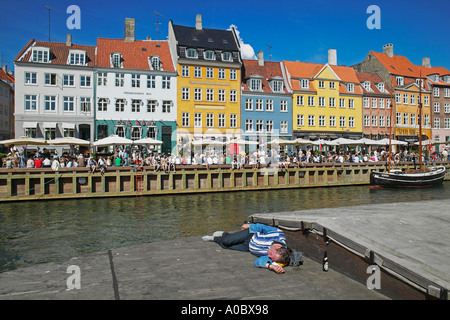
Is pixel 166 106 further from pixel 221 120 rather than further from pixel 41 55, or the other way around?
pixel 41 55

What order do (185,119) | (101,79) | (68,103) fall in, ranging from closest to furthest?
(68,103) → (101,79) → (185,119)

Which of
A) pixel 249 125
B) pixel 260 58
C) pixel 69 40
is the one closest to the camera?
pixel 69 40

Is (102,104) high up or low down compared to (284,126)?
up

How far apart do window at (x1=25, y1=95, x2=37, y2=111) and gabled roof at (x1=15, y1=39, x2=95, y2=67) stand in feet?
12.9

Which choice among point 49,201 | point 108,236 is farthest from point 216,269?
point 49,201

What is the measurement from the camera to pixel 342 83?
186ft

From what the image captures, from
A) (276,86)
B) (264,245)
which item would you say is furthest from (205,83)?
(264,245)

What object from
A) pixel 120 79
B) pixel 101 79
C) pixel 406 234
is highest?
pixel 120 79

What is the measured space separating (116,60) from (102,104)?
547 centimetres

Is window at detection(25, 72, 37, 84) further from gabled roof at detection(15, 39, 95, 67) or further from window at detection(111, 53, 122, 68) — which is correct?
window at detection(111, 53, 122, 68)

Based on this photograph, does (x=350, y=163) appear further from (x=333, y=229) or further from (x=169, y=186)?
(x=333, y=229)

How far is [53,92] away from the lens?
137ft

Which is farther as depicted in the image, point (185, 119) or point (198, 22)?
point (198, 22)

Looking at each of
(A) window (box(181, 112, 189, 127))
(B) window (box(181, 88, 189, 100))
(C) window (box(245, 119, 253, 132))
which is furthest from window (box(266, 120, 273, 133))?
(B) window (box(181, 88, 189, 100))
